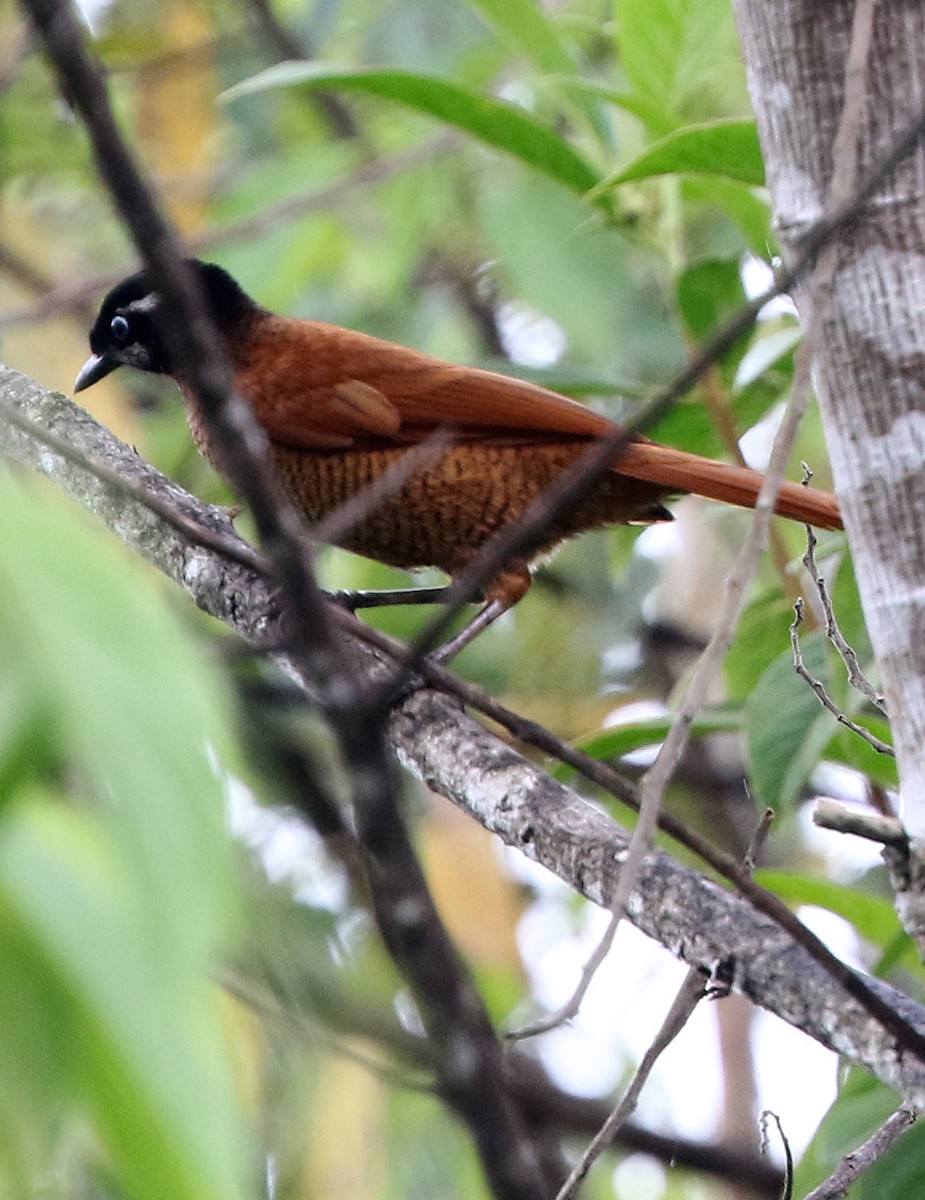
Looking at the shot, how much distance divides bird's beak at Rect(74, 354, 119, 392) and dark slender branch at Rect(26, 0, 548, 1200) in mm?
2966

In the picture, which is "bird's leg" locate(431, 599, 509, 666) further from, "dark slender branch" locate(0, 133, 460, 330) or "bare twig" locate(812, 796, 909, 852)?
"bare twig" locate(812, 796, 909, 852)

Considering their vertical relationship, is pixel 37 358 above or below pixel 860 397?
above

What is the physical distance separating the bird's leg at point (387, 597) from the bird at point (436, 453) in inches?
3.4

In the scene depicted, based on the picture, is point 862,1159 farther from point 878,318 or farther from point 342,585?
point 342,585

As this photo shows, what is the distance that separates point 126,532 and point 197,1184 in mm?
2179

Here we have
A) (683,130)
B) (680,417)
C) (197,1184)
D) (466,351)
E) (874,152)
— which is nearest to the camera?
(197,1184)

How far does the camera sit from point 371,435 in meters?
3.73

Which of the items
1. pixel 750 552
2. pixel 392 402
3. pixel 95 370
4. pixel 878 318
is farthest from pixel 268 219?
pixel 750 552

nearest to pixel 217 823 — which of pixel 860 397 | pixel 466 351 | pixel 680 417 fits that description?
pixel 860 397

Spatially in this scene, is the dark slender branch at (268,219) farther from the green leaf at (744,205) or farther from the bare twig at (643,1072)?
the bare twig at (643,1072)

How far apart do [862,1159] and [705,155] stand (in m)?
1.64

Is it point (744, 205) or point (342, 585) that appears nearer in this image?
point (744, 205)

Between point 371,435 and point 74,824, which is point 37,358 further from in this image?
point 74,824

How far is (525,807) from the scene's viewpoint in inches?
84.2
